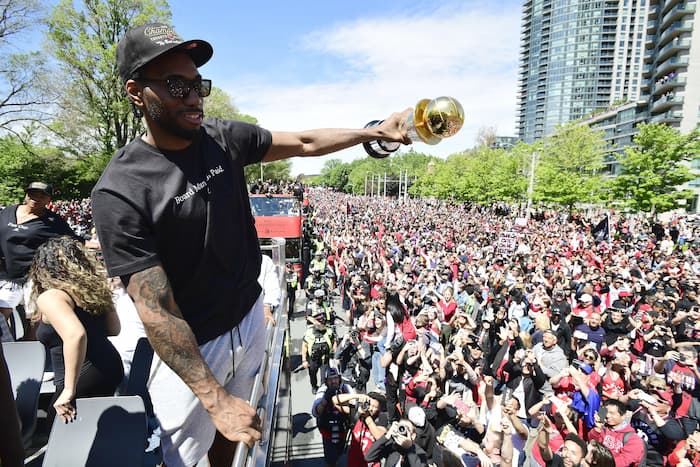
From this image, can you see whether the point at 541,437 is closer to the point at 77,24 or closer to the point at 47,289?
the point at 47,289

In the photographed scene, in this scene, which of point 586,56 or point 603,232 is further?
point 586,56

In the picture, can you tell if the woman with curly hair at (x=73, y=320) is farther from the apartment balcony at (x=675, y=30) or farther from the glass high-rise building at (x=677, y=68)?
the apartment balcony at (x=675, y=30)

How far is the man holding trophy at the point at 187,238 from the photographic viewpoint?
125 cm

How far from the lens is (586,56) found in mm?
135625

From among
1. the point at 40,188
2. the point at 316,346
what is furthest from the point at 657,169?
the point at 40,188

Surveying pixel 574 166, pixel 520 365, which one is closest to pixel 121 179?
pixel 520 365

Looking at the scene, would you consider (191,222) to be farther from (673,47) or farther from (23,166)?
(673,47)

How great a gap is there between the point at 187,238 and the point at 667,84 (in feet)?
253

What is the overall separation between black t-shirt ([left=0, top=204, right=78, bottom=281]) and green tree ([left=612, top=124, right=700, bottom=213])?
28.0 m

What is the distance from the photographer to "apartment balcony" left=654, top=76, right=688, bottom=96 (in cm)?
5716

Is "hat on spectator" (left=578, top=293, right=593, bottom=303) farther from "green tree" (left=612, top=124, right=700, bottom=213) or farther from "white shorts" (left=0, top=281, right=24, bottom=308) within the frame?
"green tree" (left=612, top=124, right=700, bottom=213)

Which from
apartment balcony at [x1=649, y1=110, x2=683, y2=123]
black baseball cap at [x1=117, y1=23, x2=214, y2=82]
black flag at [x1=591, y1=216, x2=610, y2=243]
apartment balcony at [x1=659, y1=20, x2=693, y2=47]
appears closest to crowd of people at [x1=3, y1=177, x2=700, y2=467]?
black baseball cap at [x1=117, y1=23, x2=214, y2=82]

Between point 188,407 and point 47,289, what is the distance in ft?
5.43

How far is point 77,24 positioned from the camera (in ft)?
64.8
